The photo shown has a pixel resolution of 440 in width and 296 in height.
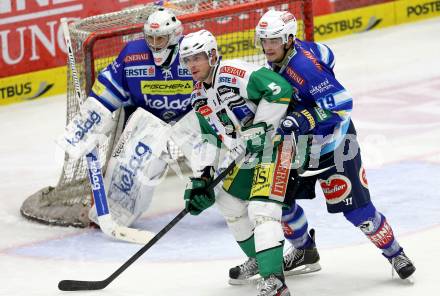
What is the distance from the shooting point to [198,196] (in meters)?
5.89

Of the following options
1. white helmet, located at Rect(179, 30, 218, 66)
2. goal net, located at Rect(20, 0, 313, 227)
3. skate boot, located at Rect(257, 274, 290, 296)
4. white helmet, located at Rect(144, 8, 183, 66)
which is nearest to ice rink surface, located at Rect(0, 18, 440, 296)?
goal net, located at Rect(20, 0, 313, 227)

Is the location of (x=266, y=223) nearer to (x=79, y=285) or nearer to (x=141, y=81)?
(x=79, y=285)

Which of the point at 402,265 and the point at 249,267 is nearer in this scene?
the point at 402,265

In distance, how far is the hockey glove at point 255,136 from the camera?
5.75 meters

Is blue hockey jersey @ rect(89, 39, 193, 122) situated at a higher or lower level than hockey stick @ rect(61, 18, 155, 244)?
higher

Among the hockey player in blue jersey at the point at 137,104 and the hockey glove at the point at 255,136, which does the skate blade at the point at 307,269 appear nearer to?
the hockey glove at the point at 255,136

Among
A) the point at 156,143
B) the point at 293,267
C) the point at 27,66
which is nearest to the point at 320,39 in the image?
the point at 27,66

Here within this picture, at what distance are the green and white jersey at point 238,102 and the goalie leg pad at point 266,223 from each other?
0.22 meters

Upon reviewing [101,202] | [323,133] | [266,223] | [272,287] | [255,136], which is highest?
[255,136]

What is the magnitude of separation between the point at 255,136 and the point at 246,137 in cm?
6

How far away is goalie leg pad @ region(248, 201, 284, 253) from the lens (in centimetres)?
564

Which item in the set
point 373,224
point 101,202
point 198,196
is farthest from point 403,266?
point 101,202

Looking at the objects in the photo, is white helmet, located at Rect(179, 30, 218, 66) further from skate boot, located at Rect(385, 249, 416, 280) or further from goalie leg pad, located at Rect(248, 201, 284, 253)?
skate boot, located at Rect(385, 249, 416, 280)

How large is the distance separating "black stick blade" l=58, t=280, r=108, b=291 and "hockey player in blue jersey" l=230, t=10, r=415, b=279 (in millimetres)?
1085
